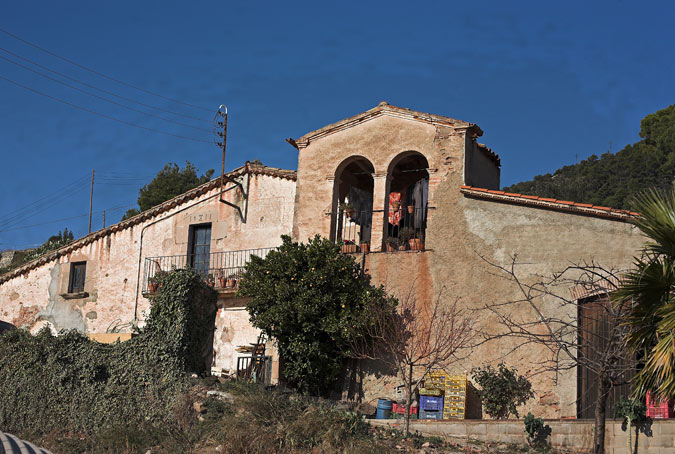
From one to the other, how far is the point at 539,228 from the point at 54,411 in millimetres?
12986

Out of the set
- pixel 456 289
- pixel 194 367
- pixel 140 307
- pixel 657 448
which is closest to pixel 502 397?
pixel 456 289

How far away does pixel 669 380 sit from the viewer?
33.0 feet

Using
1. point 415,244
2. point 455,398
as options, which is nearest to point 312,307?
point 415,244

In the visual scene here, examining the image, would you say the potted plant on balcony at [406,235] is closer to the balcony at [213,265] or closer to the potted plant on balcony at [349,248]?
the potted plant on balcony at [349,248]

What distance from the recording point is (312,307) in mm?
19031

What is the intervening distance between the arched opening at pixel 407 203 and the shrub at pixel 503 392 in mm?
3975

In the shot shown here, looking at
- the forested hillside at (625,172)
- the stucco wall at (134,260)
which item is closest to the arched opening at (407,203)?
the stucco wall at (134,260)

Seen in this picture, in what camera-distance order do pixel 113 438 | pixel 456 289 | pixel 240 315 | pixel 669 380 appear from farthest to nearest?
pixel 240 315, pixel 456 289, pixel 113 438, pixel 669 380

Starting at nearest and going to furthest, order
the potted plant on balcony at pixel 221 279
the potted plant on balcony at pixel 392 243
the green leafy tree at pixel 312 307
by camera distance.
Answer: the green leafy tree at pixel 312 307, the potted plant on balcony at pixel 392 243, the potted plant on balcony at pixel 221 279

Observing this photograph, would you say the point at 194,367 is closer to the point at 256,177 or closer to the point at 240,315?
the point at 240,315

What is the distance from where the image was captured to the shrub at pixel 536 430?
50.2ft

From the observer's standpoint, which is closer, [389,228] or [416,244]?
[416,244]

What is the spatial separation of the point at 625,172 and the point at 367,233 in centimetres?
2530

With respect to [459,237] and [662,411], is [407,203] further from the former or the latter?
[662,411]
